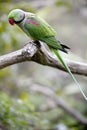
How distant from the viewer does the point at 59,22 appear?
655cm

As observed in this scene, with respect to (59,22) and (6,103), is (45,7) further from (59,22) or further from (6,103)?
(59,22)

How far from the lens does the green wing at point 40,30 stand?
7.54ft

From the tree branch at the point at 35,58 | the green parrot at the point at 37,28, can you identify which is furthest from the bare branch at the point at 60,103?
the green parrot at the point at 37,28

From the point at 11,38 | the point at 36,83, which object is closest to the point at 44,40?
the point at 11,38

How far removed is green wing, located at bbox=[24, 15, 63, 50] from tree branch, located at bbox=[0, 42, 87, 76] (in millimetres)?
47

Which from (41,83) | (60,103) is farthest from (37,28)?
(41,83)

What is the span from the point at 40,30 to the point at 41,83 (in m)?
2.32

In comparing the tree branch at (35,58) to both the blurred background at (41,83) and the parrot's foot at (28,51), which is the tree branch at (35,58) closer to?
the parrot's foot at (28,51)

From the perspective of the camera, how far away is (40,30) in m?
2.32

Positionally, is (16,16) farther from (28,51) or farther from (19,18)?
(28,51)

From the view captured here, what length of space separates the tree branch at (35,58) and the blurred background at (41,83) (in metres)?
0.59

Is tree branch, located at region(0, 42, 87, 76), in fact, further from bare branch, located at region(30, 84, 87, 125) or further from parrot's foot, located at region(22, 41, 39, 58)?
bare branch, located at region(30, 84, 87, 125)

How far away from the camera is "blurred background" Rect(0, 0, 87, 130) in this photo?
3.03 metres

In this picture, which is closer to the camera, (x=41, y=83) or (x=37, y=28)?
(x=37, y=28)
